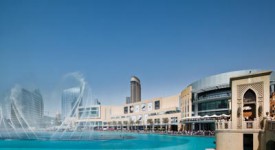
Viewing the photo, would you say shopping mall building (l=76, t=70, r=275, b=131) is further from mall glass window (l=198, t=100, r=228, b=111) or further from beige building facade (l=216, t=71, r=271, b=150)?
beige building facade (l=216, t=71, r=271, b=150)

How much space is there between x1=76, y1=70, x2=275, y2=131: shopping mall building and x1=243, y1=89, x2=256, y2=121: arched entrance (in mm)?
8622

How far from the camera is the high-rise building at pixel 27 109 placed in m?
55.9

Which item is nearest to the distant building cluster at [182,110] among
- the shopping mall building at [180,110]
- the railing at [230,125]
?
the shopping mall building at [180,110]

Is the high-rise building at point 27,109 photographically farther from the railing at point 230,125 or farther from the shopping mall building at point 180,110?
the railing at point 230,125

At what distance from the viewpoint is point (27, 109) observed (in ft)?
201

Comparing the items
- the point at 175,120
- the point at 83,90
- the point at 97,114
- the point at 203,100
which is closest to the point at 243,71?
the point at 203,100

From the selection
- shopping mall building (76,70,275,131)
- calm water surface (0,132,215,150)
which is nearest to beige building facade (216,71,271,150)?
shopping mall building (76,70,275,131)

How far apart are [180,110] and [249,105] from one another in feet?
239

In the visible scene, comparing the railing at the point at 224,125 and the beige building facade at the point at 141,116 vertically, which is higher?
the railing at the point at 224,125

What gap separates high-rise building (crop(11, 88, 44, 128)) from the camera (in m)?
55.9

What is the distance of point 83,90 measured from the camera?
58469 millimetres

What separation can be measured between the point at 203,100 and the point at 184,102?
12411 millimetres

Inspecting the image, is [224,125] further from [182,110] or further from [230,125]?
[182,110]

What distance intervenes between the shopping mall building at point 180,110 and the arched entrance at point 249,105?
8.62 meters
